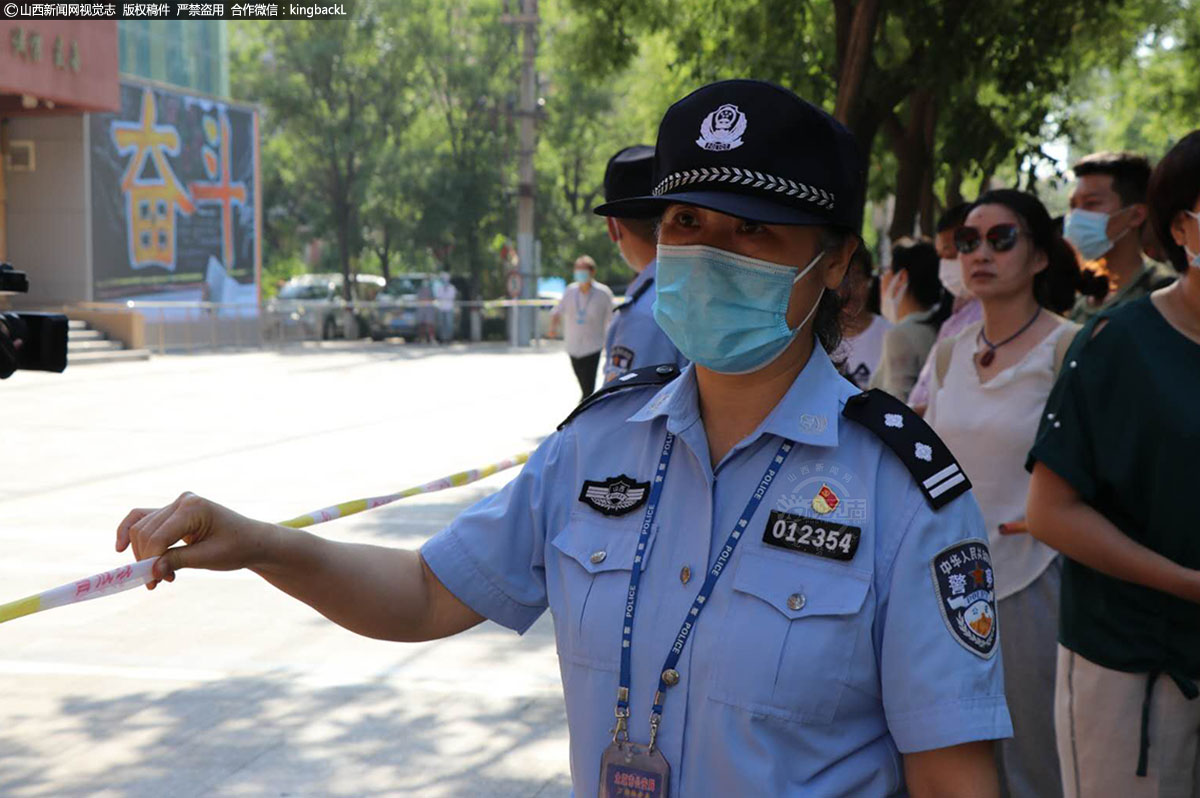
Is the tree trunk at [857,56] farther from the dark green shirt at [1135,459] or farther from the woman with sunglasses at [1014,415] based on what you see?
the dark green shirt at [1135,459]

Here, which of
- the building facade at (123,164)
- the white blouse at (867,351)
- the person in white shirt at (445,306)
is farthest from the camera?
the person in white shirt at (445,306)

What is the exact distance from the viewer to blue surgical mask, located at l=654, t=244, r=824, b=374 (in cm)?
201

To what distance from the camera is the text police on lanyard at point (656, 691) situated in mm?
1875

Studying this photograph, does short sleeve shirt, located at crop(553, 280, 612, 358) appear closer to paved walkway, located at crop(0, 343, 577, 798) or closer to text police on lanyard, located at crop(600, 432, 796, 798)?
paved walkway, located at crop(0, 343, 577, 798)

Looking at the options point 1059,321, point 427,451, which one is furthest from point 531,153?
point 1059,321

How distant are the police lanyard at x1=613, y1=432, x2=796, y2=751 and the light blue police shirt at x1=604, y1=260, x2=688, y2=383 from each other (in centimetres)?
320

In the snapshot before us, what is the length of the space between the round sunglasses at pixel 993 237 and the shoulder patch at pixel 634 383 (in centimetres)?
224

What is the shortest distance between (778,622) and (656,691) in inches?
7.5

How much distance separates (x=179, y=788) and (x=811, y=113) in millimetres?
3708

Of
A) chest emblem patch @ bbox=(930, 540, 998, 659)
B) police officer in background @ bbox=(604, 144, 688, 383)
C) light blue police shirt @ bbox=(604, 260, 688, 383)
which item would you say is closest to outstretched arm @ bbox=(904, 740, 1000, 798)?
chest emblem patch @ bbox=(930, 540, 998, 659)

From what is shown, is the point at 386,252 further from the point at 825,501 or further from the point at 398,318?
the point at 825,501

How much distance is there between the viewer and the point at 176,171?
3247 centimetres

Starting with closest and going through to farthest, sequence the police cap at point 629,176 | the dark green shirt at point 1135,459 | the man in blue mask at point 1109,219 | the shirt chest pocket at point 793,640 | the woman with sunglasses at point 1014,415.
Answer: the shirt chest pocket at point 793,640 → the dark green shirt at point 1135,459 → the woman with sunglasses at point 1014,415 → the man in blue mask at point 1109,219 → the police cap at point 629,176

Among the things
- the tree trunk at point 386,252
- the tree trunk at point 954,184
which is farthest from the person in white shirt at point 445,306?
the tree trunk at point 954,184
